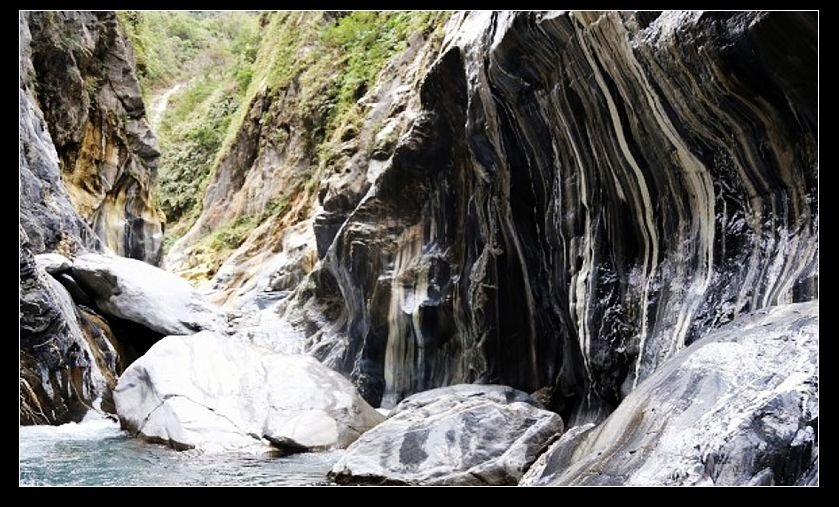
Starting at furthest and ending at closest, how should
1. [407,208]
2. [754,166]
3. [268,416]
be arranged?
[407,208], [268,416], [754,166]

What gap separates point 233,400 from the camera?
5.86 m

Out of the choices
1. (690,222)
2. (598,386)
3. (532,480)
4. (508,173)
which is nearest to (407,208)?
(508,173)

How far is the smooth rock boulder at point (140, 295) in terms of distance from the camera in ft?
27.2

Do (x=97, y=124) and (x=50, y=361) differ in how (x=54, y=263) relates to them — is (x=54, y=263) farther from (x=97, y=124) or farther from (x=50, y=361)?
(x=97, y=124)

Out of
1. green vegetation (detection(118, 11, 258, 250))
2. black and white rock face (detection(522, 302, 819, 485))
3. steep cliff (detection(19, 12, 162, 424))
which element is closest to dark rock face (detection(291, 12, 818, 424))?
black and white rock face (detection(522, 302, 819, 485))

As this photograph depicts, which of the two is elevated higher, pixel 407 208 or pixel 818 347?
pixel 407 208

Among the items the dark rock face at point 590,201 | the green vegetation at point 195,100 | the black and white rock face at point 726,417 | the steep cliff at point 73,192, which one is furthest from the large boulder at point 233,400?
the green vegetation at point 195,100

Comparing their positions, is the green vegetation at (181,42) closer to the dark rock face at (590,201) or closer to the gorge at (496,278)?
the gorge at (496,278)

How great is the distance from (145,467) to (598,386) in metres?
2.73

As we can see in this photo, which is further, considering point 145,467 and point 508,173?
point 508,173

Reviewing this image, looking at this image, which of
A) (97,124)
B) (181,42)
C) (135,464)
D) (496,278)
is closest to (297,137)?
(97,124)

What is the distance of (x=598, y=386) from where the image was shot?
4777 mm

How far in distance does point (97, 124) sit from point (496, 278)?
833 cm
